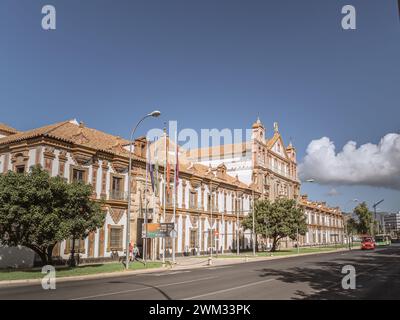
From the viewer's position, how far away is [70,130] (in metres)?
33.1

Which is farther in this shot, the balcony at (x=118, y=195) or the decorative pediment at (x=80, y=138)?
the balcony at (x=118, y=195)

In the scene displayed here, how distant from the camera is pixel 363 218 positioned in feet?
347

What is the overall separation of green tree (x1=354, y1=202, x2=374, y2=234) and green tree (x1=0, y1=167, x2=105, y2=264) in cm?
9767

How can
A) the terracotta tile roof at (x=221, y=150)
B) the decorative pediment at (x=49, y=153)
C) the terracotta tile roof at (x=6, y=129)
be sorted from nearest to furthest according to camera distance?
the decorative pediment at (x=49, y=153)
the terracotta tile roof at (x=6, y=129)
the terracotta tile roof at (x=221, y=150)

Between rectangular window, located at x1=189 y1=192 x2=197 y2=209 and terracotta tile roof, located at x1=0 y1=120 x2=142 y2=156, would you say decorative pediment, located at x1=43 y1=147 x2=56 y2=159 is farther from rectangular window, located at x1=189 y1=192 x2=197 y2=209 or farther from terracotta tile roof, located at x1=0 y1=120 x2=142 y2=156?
rectangular window, located at x1=189 y1=192 x2=197 y2=209

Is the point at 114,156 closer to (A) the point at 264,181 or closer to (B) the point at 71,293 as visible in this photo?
(B) the point at 71,293

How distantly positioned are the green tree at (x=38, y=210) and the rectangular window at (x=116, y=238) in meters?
9.43

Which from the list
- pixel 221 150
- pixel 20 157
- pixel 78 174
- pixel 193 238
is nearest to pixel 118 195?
pixel 78 174

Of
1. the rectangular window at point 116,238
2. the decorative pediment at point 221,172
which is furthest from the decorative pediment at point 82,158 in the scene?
the decorative pediment at point 221,172

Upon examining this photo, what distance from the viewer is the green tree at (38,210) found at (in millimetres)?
21469

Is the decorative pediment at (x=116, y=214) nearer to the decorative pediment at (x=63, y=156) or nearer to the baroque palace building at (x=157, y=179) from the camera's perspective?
the baroque palace building at (x=157, y=179)

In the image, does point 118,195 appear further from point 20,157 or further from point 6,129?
point 6,129

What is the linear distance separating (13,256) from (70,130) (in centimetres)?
1141
